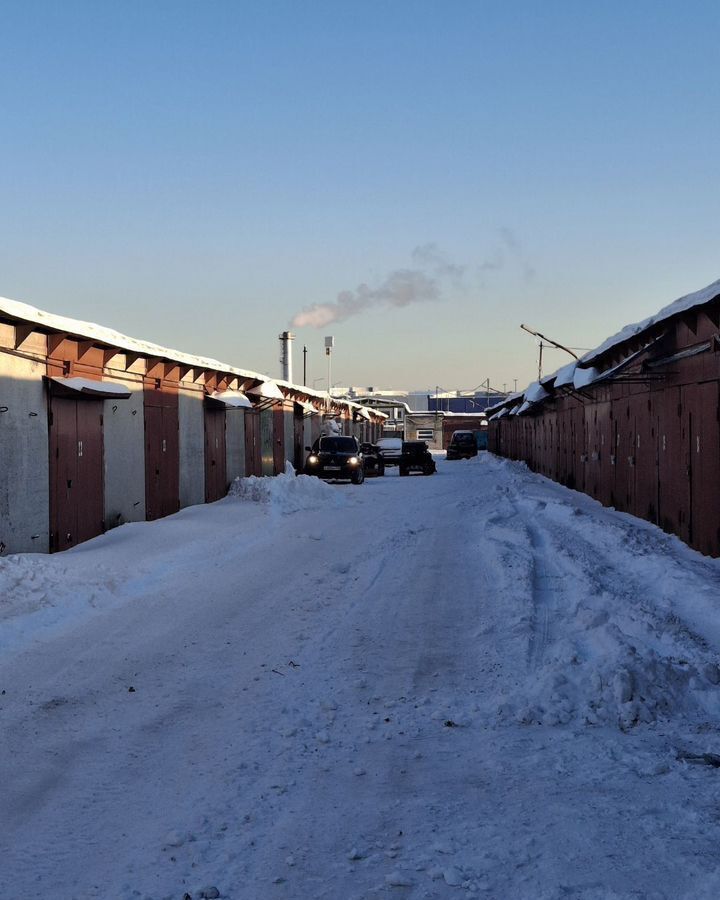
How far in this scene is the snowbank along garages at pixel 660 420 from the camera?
11.7m

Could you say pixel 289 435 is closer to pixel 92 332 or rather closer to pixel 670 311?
pixel 92 332

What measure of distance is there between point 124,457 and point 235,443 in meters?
8.30

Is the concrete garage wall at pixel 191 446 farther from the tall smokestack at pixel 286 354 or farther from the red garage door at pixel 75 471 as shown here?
the tall smokestack at pixel 286 354

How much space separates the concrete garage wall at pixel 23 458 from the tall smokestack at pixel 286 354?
38.7m

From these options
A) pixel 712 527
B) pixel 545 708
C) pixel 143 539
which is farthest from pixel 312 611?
pixel 712 527

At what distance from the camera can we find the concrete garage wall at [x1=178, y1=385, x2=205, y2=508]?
18781 mm

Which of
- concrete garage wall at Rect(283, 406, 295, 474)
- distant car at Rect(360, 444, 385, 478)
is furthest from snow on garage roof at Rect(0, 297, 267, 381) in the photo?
distant car at Rect(360, 444, 385, 478)

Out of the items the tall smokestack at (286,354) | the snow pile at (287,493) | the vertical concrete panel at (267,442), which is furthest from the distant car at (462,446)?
the snow pile at (287,493)

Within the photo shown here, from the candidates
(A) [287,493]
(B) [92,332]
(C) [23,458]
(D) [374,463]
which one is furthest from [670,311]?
(D) [374,463]

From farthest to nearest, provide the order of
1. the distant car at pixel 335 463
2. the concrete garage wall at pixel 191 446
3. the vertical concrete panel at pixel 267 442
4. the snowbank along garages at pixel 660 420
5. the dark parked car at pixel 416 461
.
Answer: the dark parked car at pixel 416 461
the distant car at pixel 335 463
the vertical concrete panel at pixel 267 442
the concrete garage wall at pixel 191 446
the snowbank along garages at pixel 660 420

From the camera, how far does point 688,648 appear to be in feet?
22.0

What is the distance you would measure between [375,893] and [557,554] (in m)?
9.12

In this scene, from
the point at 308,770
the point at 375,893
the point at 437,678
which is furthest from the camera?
the point at 437,678

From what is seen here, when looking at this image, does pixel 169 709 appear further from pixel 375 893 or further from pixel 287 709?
pixel 375 893
